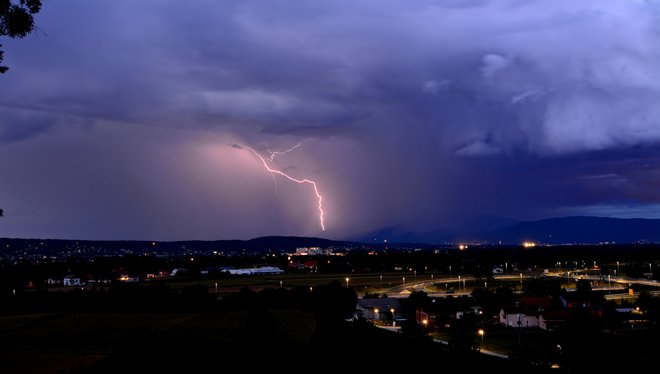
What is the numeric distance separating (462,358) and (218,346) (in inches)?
557

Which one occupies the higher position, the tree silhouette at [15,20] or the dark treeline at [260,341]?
the tree silhouette at [15,20]

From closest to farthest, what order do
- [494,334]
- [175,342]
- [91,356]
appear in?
[91,356] < [175,342] < [494,334]

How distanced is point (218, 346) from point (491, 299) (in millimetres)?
30710

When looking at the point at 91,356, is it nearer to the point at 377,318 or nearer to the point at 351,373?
the point at 351,373

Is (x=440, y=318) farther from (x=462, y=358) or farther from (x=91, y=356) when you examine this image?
(x=91, y=356)

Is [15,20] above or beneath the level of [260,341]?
above

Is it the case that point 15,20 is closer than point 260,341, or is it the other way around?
point 15,20

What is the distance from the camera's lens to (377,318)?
191 feet

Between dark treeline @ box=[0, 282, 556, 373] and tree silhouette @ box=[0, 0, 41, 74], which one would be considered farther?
dark treeline @ box=[0, 282, 556, 373]

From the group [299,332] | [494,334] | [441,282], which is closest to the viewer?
[299,332]

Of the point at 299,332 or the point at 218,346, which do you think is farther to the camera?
the point at 299,332

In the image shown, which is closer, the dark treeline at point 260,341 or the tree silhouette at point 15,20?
the tree silhouette at point 15,20

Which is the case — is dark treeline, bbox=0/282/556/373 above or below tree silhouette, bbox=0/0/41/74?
below

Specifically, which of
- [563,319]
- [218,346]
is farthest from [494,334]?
[218,346]
